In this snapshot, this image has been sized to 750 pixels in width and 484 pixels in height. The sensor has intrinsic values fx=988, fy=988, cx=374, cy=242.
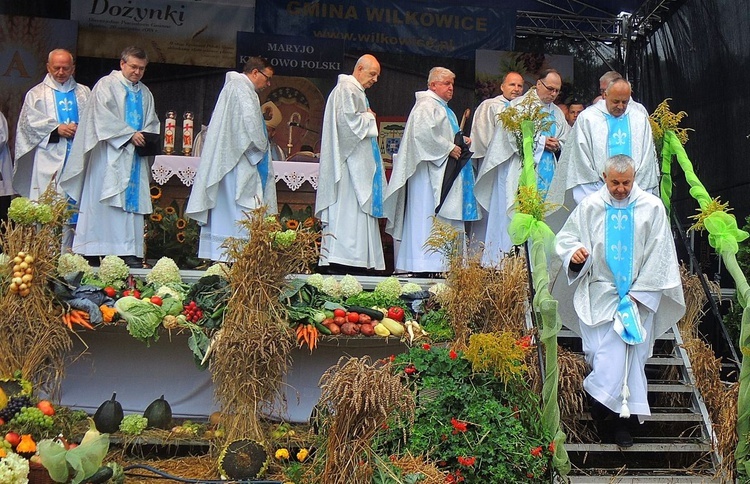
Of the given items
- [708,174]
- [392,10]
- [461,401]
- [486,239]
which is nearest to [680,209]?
[708,174]

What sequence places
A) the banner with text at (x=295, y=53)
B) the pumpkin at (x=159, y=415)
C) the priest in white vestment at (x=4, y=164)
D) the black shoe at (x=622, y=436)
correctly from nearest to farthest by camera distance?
the black shoe at (x=622, y=436), the pumpkin at (x=159, y=415), the priest in white vestment at (x=4, y=164), the banner with text at (x=295, y=53)

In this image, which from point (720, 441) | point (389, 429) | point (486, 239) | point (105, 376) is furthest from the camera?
point (486, 239)

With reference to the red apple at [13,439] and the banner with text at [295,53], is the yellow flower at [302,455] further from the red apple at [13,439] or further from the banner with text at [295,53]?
the banner with text at [295,53]

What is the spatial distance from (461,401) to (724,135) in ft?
20.5

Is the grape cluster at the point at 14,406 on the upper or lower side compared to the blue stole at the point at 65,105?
lower

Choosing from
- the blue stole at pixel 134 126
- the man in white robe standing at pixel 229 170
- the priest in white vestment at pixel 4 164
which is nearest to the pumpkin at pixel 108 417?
the man in white robe standing at pixel 229 170

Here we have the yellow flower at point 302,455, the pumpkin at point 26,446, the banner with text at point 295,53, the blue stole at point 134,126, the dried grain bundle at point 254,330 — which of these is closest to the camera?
the pumpkin at point 26,446

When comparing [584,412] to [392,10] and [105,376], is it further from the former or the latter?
[392,10]

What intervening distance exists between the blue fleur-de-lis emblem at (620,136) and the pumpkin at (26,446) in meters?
4.96

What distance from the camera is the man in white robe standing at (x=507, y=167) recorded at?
9.29 meters

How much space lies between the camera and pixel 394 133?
1398 cm

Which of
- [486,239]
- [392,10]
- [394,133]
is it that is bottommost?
[486,239]

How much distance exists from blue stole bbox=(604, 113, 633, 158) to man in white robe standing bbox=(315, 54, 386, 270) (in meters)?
2.28

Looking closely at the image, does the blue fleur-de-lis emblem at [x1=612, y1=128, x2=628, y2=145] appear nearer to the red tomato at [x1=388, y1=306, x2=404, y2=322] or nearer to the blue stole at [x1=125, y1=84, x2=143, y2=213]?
the red tomato at [x1=388, y1=306, x2=404, y2=322]
